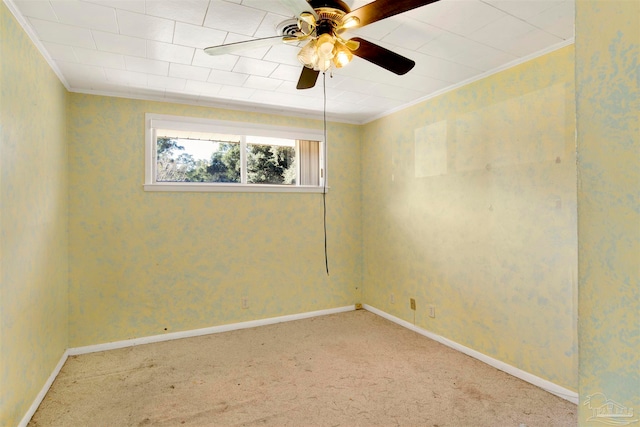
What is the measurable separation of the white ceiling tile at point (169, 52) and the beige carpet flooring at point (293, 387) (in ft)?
8.00

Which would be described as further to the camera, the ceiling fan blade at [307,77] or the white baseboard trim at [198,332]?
the white baseboard trim at [198,332]

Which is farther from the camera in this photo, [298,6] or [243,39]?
[243,39]

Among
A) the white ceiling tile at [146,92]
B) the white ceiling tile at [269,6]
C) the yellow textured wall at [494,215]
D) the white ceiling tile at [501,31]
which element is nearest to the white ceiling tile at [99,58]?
the white ceiling tile at [146,92]

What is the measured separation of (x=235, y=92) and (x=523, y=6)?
7.79 ft

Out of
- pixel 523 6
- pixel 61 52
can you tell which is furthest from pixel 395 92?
pixel 61 52

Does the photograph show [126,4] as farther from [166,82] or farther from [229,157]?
[229,157]

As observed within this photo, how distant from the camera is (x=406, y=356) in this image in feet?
9.65

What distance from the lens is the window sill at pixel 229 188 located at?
11.0ft

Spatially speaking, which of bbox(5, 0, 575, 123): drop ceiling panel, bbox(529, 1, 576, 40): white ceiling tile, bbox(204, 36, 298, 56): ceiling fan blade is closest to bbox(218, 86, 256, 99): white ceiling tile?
bbox(5, 0, 575, 123): drop ceiling panel

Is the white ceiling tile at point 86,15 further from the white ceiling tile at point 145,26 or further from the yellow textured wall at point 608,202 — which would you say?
the yellow textured wall at point 608,202

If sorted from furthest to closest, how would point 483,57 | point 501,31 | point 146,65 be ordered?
point 146,65 → point 483,57 → point 501,31

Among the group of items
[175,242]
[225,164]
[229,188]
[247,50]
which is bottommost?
[175,242]

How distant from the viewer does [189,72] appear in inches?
106

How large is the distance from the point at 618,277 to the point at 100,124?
148 inches
